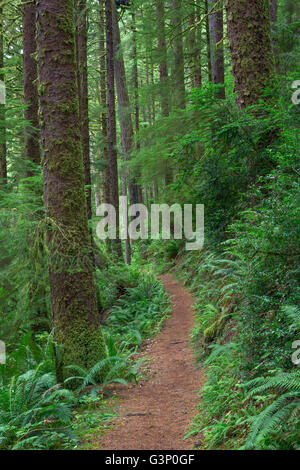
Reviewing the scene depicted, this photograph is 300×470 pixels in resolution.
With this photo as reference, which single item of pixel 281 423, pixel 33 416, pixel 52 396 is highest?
pixel 281 423

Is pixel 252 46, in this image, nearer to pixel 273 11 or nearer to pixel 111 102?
pixel 273 11

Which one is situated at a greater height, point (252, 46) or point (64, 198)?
point (252, 46)

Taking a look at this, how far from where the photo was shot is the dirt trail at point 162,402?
13.9 ft

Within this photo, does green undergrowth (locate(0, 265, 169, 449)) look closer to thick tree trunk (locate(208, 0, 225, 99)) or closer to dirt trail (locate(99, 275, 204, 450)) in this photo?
dirt trail (locate(99, 275, 204, 450))

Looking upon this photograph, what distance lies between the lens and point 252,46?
715cm

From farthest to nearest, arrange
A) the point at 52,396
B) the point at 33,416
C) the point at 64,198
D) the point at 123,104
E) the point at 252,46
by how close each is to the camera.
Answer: the point at 123,104
the point at 252,46
the point at 64,198
the point at 52,396
the point at 33,416

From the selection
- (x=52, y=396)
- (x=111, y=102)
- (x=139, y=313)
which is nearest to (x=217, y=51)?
(x=111, y=102)

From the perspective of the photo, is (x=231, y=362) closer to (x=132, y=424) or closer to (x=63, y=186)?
(x=132, y=424)

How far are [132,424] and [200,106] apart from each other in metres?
5.42

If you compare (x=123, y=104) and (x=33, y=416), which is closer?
(x=33, y=416)

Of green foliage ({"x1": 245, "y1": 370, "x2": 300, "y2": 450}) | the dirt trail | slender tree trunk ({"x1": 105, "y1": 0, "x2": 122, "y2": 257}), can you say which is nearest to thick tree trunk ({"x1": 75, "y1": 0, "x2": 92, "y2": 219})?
slender tree trunk ({"x1": 105, "y1": 0, "x2": 122, "y2": 257})

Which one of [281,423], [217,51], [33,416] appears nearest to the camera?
[281,423]

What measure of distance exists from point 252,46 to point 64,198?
4608 mm

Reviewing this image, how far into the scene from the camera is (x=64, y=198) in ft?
19.9
